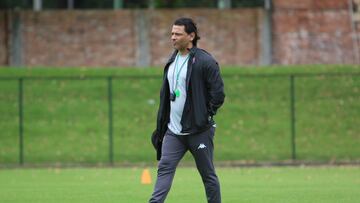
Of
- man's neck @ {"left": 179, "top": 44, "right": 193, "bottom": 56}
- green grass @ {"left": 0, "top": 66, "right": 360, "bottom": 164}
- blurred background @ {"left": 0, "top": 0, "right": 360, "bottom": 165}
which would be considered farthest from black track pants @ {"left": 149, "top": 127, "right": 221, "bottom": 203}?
green grass @ {"left": 0, "top": 66, "right": 360, "bottom": 164}

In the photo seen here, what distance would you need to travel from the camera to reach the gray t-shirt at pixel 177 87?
9.75m

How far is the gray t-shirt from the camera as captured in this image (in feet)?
32.0

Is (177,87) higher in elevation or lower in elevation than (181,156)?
higher

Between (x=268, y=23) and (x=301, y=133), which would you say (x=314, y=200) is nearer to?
(x=301, y=133)

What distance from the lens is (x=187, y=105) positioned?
9.77 meters

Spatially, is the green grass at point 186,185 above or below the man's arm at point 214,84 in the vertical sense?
below

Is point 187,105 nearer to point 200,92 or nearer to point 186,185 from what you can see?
point 200,92

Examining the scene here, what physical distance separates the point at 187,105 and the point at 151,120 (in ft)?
50.1

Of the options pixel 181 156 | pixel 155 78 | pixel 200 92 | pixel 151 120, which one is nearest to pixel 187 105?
pixel 200 92

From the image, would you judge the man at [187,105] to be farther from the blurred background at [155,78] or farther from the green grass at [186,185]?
the blurred background at [155,78]

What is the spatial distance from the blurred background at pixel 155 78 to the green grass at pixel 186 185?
9.54ft

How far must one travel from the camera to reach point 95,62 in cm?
3097

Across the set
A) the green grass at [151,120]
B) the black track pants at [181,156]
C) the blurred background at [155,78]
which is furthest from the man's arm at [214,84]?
the green grass at [151,120]

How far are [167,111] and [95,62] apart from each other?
21288 mm
